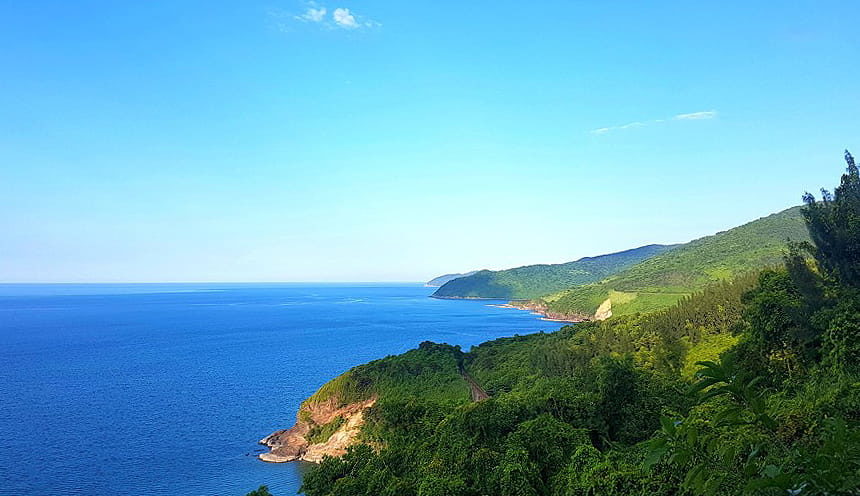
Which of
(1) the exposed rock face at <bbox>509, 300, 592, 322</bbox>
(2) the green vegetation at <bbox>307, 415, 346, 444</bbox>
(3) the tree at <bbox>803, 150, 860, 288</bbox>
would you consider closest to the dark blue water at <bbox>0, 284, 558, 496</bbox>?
(2) the green vegetation at <bbox>307, 415, 346, 444</bbox>

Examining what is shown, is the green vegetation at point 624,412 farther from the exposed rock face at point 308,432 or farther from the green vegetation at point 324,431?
the green vegetation at point 324,431

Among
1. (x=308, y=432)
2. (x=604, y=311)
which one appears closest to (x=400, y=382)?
(x=308, y=432)

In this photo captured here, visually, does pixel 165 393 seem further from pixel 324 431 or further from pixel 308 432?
pixel 324 431

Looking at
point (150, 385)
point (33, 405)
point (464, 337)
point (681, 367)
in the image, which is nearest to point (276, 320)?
point (464, 337)

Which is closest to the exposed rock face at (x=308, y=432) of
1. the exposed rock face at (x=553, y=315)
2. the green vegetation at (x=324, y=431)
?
the green vegetation at (x=324, y=431)

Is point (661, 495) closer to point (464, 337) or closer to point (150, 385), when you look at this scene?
point (150, 385)

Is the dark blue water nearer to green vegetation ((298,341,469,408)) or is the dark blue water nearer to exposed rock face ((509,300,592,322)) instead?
green vegetation ((298,341,469,408))
